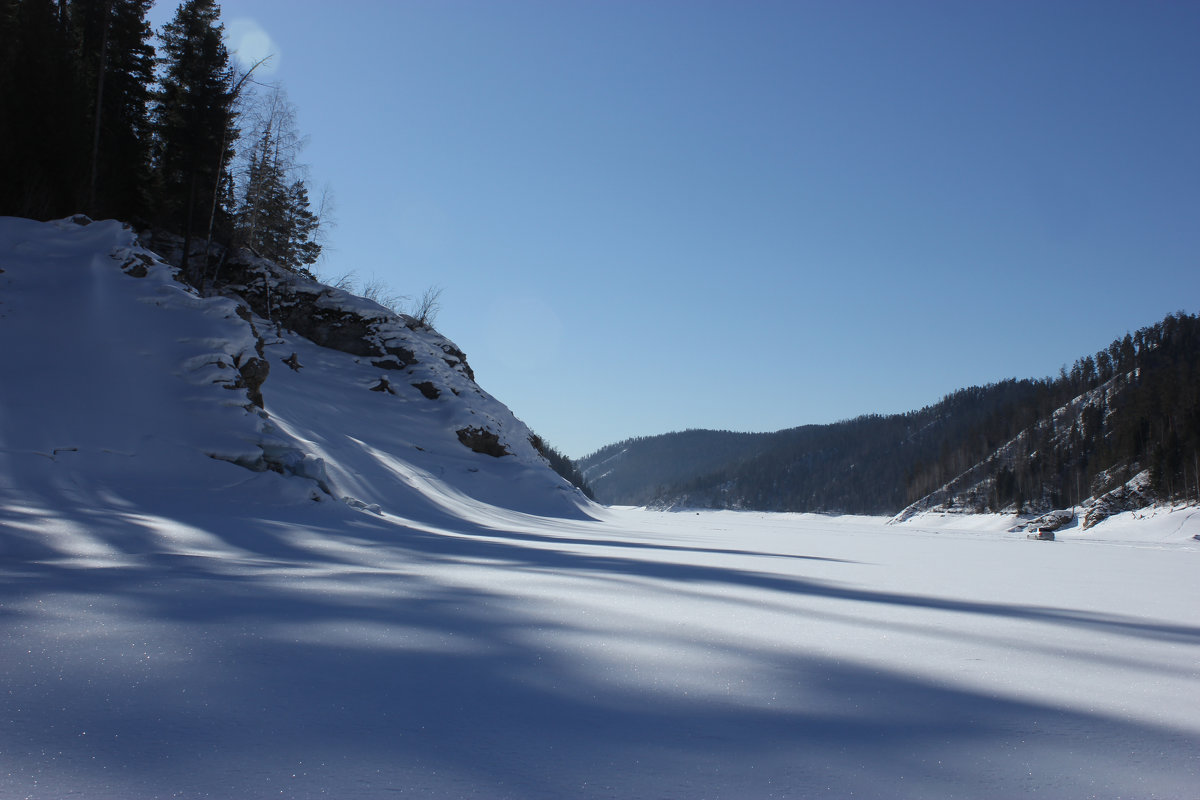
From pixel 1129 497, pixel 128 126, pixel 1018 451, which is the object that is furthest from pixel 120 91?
pixel 1018 451

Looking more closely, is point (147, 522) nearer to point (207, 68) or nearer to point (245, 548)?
point (245, 548)

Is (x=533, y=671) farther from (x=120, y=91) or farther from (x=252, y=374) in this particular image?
(x=120, y=91)

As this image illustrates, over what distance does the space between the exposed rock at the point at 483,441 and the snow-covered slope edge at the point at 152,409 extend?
216 cm

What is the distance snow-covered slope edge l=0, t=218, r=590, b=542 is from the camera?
7449 mm

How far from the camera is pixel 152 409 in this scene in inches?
351

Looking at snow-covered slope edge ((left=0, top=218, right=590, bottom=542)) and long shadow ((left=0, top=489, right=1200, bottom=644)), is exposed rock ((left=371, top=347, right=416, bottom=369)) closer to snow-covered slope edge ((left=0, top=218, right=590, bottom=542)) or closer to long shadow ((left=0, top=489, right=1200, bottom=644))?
snow-covered slope edge ((left=0, top=218, right=590, bottom=542))

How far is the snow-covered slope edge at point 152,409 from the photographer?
293 inches

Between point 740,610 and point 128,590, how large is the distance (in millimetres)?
3173

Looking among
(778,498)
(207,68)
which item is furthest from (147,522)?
(778,498)

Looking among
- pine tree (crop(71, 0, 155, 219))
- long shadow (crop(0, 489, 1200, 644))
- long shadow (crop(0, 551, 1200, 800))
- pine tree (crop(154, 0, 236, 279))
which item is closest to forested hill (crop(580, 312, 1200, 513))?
long shadow (crop(0, 489, 1200, 644))

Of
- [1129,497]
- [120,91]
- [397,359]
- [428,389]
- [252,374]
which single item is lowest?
[252,374]

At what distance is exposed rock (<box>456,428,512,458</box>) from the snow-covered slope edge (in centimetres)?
216

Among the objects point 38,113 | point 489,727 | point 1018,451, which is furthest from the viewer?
point 1018,451

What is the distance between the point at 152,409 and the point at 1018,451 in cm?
10673
